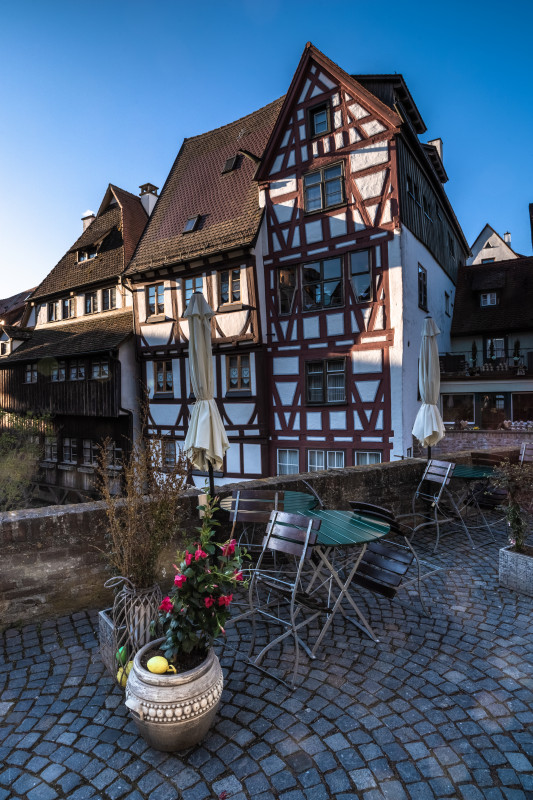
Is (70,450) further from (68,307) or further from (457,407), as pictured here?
(457,407)

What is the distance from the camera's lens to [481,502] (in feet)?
22.6

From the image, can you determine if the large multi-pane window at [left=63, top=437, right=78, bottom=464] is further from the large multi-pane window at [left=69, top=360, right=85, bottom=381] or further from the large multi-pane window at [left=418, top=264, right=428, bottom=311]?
the large multi-pane window at [left=418, top=264, right=428, bottom=311]

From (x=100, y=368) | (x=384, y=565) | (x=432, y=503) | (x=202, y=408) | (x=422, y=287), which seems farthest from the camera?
(x=100, y=368)

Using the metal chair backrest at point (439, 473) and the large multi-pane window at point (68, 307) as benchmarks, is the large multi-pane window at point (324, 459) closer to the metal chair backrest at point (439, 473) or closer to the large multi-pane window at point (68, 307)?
the metal chair backrest at point (439, 473)

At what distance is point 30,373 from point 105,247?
6.80 meters

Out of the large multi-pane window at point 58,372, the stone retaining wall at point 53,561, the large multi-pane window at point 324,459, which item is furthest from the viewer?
the large multi-pane window at point 58,372

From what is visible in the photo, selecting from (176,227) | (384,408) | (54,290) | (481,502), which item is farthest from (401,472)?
(54,290)

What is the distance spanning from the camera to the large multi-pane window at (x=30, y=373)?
20672 millimetres

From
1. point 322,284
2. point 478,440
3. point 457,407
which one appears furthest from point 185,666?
point 457,407

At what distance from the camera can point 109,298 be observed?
1925 cm

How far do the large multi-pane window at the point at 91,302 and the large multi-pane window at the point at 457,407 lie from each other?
15627 mm

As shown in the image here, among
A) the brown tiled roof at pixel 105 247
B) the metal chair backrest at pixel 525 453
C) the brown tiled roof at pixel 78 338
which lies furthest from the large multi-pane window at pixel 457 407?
the brown tiled roof at pixel 105 247

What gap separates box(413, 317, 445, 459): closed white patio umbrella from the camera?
7.70 metres

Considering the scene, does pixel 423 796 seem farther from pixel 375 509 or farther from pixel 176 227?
pixel 176 227
